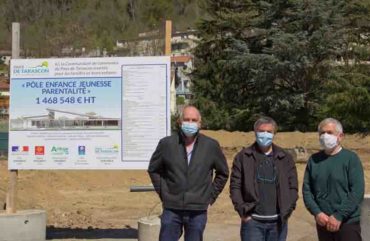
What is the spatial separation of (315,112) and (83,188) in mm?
21074

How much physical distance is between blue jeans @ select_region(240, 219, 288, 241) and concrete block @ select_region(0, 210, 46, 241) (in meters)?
4.25

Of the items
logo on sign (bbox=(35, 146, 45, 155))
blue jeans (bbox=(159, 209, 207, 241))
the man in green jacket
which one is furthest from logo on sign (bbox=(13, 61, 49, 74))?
the man in green jacket

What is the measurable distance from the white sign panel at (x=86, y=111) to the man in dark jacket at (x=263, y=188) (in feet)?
10.4

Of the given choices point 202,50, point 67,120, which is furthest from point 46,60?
point 202,50

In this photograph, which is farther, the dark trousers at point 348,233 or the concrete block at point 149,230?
the concrete block at point 149,230

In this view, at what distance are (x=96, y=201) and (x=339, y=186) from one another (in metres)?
11.4

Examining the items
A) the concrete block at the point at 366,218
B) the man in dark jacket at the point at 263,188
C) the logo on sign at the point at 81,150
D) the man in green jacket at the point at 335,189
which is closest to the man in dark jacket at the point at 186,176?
the man in dark jacket at the point at 263,188

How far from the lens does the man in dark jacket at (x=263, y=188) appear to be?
5.86 meters

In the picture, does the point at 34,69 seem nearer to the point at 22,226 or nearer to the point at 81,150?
the point at 81,150

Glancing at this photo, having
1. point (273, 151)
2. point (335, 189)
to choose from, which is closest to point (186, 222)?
point (273, 151)

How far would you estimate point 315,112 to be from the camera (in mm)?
37625

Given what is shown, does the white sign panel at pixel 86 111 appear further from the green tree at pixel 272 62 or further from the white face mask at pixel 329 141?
the green tree at pixel 272 62

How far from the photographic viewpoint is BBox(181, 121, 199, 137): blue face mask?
6332 mm

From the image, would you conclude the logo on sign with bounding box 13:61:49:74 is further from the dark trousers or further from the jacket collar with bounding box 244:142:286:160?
the dark trousers
